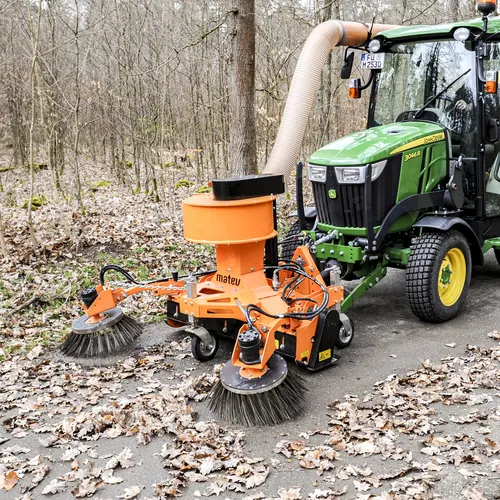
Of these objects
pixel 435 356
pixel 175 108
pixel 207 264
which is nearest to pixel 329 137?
pixel 175 108

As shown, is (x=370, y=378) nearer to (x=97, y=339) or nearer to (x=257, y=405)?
(x=257, y=405)

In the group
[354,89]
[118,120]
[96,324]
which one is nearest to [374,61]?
[354,89]

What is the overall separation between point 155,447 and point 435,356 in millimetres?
2671

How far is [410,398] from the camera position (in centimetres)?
435

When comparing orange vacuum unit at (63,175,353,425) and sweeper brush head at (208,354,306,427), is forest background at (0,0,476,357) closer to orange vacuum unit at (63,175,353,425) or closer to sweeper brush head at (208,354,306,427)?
orange vacuum unit at (63,175,353,425)

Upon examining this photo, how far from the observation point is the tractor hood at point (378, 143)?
560 cm

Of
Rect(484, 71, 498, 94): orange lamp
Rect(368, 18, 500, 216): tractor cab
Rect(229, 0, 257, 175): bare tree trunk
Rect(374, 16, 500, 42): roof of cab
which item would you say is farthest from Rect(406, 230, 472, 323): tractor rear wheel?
Rect(229, 0, 257, 175): bare tree trunk

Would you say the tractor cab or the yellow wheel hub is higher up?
the tractor cab

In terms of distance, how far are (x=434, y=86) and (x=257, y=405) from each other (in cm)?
422

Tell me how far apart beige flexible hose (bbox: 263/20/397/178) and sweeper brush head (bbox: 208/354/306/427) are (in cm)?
326

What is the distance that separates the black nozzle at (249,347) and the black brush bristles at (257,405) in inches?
9.6

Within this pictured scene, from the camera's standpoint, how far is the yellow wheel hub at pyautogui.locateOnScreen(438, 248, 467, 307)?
5973mm

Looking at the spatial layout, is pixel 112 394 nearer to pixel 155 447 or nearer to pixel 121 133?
pixel 155 447

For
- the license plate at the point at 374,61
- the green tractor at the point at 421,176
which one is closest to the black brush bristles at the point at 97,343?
the green tractor at the point at 421,176
